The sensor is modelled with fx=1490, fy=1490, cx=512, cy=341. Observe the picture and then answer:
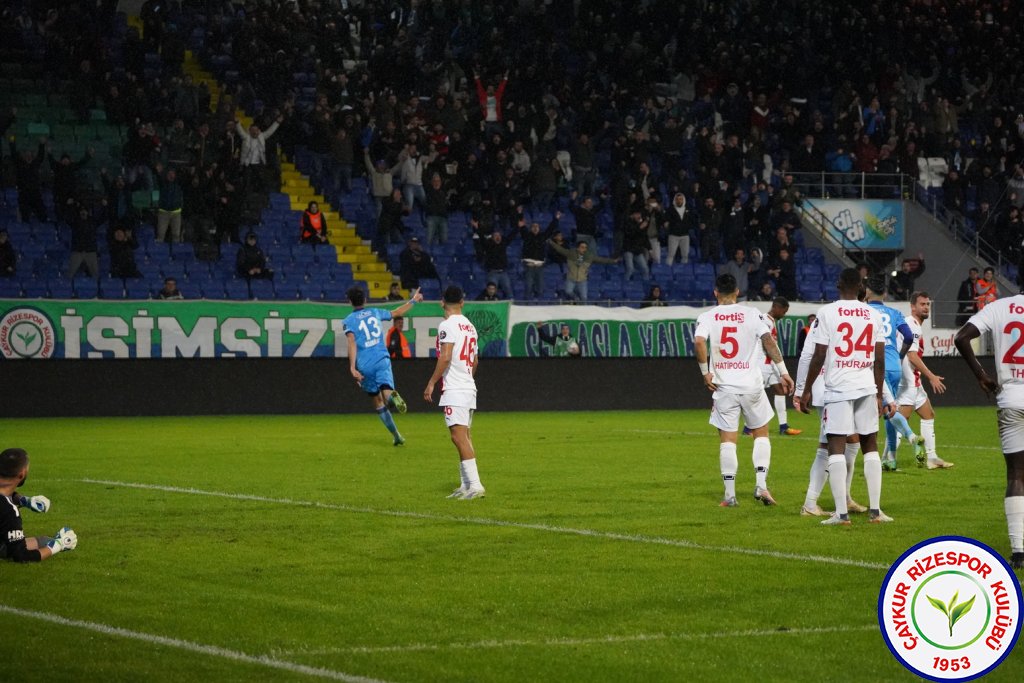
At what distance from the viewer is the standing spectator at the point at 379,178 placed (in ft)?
115

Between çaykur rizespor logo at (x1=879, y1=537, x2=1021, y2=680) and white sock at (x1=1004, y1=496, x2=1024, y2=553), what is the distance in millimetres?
4202

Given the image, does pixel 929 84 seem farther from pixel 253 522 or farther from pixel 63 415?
pixel 253 522

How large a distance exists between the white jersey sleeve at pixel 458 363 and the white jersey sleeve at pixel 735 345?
7.82 feet

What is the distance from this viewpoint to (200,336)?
29.7 m

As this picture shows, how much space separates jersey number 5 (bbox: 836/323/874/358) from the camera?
1256cm

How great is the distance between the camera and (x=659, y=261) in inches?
1427

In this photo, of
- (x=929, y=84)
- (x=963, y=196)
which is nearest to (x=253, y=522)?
(x=963, y=196)

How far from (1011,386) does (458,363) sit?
20.0ft

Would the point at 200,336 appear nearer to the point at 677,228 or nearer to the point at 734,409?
the point at 677,228

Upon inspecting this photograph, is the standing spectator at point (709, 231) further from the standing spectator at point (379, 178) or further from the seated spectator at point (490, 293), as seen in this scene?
the standing spectator at point (379, 178)

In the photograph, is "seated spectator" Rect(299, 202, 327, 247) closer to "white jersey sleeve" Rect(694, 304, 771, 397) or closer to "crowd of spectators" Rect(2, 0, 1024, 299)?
"crowd of spectators" Rect(2, 0, 1024, 299)

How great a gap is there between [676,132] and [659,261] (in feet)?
13.0

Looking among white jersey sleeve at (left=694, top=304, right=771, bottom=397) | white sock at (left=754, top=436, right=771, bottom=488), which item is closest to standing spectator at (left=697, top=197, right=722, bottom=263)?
white sock at (left=754, top=436, right=771, bottom=488)

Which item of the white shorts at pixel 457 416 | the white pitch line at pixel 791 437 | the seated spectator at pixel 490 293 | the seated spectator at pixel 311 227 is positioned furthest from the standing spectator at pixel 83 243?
the white shorts at pixel 457 416
